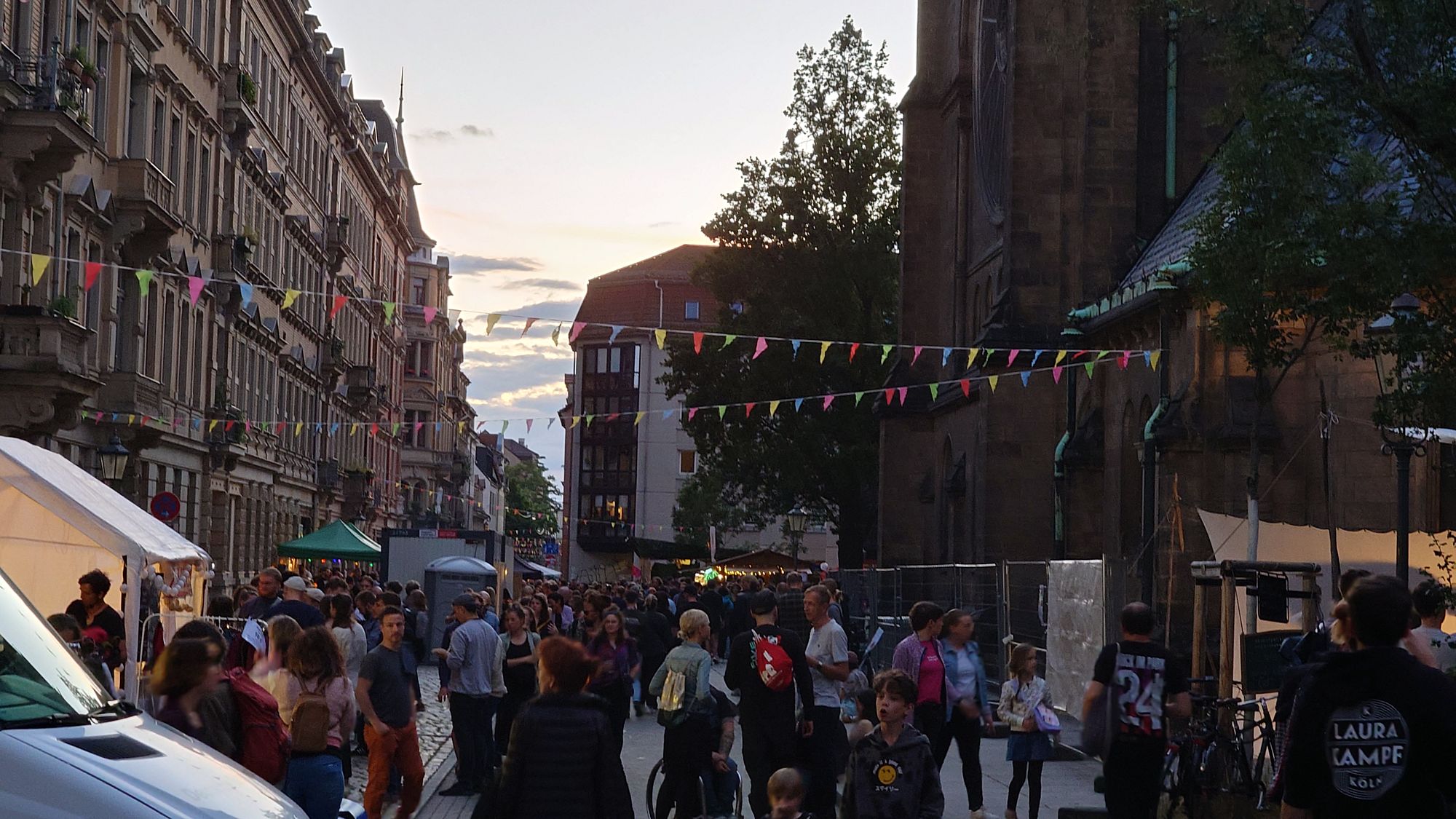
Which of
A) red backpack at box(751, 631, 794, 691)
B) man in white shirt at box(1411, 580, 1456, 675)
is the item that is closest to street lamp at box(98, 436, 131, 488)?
red backpack at box(751, 631, 794, 691)

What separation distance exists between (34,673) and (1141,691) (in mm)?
5802

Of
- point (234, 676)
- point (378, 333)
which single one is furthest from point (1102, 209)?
point (378, 333)

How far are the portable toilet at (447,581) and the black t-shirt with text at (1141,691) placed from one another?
81.5 ft

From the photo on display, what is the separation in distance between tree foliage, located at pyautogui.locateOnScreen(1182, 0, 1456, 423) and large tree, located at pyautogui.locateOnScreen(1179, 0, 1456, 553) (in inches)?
0.5

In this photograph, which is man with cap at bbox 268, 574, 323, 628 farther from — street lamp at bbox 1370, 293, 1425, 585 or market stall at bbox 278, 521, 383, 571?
market stall at bbox 278, 521, 383, 571

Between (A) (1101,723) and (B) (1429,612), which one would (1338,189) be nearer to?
(B) (1429,612)

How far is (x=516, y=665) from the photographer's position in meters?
15.5

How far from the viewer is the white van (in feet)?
16.6

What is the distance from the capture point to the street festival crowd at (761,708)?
5750mm

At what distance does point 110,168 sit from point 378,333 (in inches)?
1863

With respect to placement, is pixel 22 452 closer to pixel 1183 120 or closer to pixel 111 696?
pixel 111 696

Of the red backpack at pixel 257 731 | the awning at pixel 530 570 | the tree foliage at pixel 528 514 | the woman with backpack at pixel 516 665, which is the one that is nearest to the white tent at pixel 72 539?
the woman with backpack at pixel 516 665

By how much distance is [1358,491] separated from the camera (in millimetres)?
25047

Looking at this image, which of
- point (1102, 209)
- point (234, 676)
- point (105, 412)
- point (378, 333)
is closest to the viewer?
point (234, 676)
